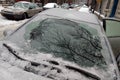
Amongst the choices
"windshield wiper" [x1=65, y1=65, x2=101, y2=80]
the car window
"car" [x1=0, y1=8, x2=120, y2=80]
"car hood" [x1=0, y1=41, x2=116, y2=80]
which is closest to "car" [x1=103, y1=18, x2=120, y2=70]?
"car" [x1=0, y1=8, x2=120, y2=80]

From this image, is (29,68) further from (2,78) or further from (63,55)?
(63,55)

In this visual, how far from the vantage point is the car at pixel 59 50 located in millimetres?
2029

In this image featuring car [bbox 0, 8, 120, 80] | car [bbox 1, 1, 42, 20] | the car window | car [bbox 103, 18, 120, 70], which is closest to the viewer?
car [bbox 0, 8, 120, 80]

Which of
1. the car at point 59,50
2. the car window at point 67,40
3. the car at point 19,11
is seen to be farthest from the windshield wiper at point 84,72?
the car at point 19,11

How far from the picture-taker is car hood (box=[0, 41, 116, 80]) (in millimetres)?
1883

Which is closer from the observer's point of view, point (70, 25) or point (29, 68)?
point (29, 68)

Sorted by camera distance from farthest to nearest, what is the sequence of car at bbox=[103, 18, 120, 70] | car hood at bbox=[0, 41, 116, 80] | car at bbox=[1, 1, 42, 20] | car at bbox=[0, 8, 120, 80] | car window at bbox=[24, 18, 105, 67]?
car at bbox=[1, 1, 42, 20] < car at bbox=[103, 18, 120, 70] < car window at bbox=[24, 18, 105, 67] < car at bbox=[0, 8, 120, 80] < car hood at bbox=[0, 41, 116, 80]

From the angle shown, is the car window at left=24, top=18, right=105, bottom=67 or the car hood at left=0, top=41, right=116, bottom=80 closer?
the car hood at left=0, top=41, right=116, bottom=80

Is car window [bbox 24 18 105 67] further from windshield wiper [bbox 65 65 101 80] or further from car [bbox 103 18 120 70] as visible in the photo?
car [bbox 103 18 120 70]

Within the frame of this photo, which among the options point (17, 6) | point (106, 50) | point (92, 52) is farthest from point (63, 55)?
point (17, 6)

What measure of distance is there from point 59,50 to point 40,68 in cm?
55

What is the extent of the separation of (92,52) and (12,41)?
3.77 feet

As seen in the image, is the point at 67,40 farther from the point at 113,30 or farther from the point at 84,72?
the point at 113,30

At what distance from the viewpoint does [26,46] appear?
251 centimetres
